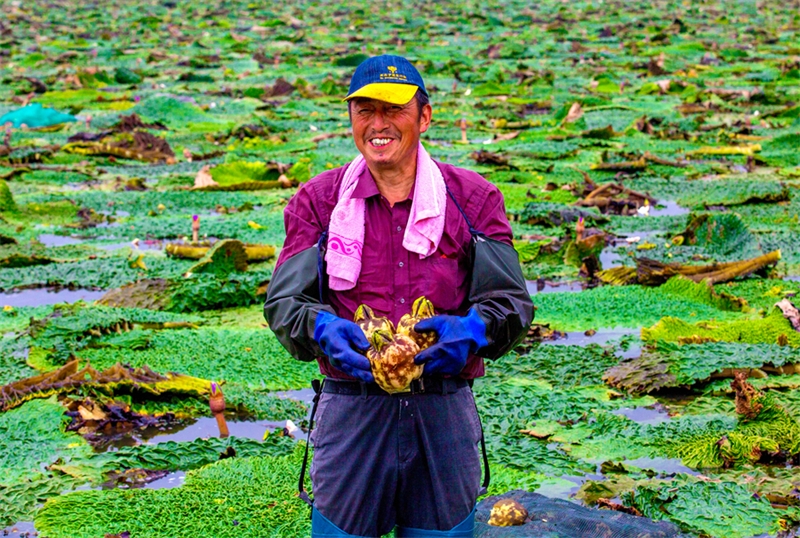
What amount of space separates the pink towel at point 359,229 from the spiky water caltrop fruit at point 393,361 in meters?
0.17

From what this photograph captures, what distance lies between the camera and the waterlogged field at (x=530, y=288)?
12.6 feet

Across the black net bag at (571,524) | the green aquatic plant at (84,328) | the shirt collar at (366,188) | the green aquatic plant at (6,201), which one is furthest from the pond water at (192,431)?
the green aquatic plant at (6,201)

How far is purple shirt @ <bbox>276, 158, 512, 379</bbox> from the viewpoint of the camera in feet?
8.21

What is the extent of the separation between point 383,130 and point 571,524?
145 cm

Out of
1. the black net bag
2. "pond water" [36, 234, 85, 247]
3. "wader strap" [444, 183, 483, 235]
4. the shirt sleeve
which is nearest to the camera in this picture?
the shirt sleeve

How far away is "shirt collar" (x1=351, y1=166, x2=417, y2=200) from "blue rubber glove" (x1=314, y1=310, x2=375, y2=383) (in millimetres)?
302

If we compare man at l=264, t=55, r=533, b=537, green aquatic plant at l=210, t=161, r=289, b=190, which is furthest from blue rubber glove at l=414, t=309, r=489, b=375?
green aquatic plant at l=210, t=161, r=289, b=190

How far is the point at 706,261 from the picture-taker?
6.62 meters

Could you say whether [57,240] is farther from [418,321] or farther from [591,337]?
[418,321]

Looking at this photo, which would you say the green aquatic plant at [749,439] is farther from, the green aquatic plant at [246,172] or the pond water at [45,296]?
the green aquatic plant at [246,172]

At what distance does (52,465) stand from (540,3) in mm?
30616

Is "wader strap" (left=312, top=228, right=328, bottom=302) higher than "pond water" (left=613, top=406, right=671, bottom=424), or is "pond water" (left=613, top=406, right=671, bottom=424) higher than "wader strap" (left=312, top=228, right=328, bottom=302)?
"wader strap" (left=312, top=228, right=328, bottom=302)

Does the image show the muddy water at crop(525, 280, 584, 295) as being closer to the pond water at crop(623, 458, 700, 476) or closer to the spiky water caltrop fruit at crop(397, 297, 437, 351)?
the pond water at crop(623, 458, 700, 476)

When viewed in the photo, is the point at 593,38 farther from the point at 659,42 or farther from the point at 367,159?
the point at 367,159
